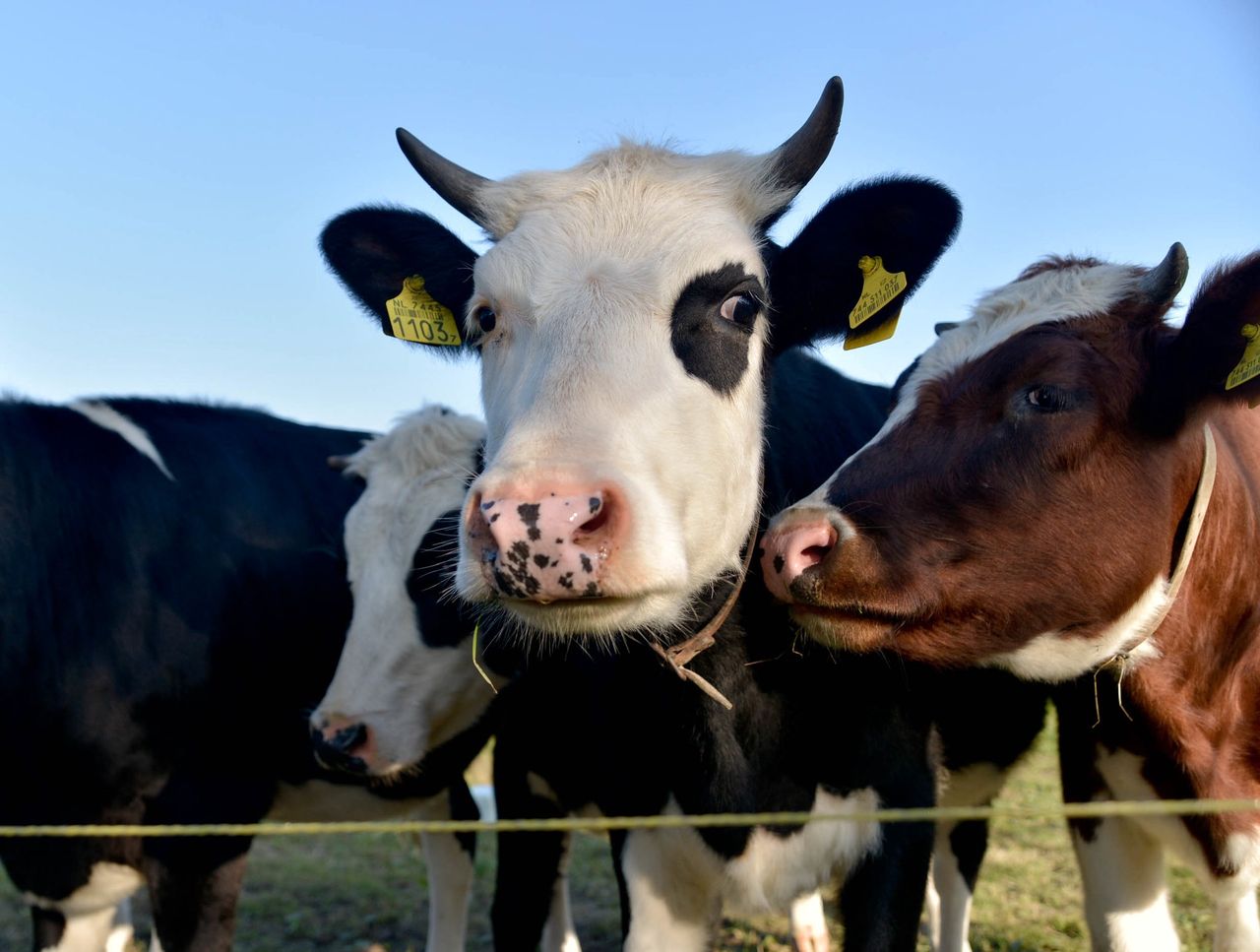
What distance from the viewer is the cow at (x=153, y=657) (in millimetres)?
4141

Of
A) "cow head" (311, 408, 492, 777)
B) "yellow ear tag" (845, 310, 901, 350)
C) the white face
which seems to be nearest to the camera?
the white face

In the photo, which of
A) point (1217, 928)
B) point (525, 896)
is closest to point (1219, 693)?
point (1217, 928)

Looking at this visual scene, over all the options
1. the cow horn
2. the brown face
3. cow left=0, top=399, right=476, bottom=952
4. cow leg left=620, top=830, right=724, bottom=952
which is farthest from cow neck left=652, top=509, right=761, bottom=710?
cow left=0, top=399, right=476, bottom=952

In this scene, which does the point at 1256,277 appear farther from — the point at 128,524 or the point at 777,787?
the point at 128,524

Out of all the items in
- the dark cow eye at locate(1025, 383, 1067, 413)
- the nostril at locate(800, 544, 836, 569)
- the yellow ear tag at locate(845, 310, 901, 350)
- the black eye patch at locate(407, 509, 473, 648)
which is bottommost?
the black eye patch at locate(407, 509, 473, 648)

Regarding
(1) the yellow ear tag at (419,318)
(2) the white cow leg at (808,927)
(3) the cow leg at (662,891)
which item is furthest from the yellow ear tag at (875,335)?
(2) the white cow leg at (808,927)

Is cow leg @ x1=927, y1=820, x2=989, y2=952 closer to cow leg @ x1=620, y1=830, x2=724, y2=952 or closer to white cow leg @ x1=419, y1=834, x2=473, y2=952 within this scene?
cow leg @ x1=620, y1=830, x2=724, y2=952

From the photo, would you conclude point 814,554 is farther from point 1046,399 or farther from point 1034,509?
point 1046,399

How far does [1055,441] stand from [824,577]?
676 mm

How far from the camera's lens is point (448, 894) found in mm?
5164

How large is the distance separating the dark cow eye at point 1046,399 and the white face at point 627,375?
705mm

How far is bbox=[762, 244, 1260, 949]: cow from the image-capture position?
2826 mm

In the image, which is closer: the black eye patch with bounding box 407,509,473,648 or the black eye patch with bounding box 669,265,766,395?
the black eye patch with bounding box 669,265,766,395

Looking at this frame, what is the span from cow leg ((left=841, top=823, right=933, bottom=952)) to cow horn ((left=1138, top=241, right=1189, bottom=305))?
5.11 feet
